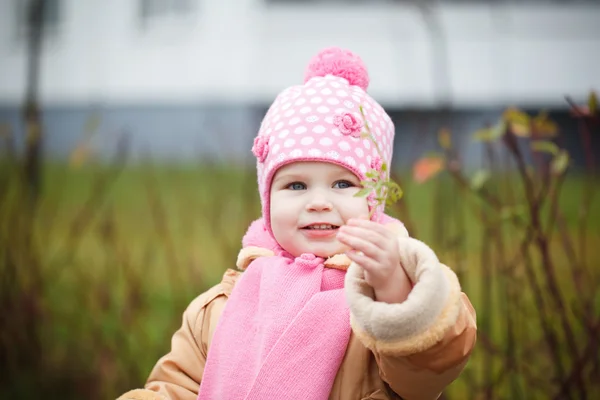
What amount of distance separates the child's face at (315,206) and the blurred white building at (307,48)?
710cm

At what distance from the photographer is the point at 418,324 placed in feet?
3.70

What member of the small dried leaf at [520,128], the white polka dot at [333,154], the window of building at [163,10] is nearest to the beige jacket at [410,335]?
the white polka dot at [333,154]

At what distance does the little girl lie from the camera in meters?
1.21

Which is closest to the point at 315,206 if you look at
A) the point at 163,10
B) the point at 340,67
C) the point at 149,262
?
the point at 340,67

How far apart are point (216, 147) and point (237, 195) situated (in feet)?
9.24

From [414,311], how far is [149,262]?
2.61m

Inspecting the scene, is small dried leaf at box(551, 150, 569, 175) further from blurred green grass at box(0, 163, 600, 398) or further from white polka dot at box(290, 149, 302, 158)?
white polka dot at box(290, 149, 302, 158)

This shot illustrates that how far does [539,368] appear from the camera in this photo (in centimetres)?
Answer: 264

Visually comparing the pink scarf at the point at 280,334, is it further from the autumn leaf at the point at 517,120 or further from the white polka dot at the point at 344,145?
the autumn leaf at the point at 517,120

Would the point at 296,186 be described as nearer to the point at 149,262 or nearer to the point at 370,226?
the point at 370,226

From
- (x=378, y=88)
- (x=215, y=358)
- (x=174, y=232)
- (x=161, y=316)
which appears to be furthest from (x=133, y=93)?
(x=215, y=358)

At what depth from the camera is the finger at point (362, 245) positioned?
1.14 m

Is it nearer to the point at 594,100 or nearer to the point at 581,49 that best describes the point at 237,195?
the point at 594,100

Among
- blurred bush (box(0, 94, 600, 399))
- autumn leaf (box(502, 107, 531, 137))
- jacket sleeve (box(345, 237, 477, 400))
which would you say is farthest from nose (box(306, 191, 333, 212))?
autumn leaf (box(502, 107, 531, 137))
